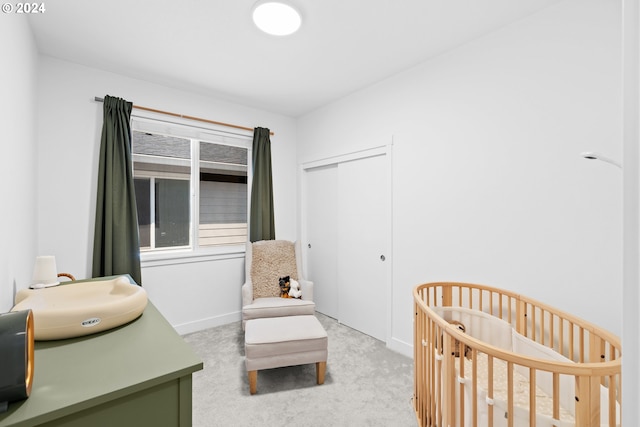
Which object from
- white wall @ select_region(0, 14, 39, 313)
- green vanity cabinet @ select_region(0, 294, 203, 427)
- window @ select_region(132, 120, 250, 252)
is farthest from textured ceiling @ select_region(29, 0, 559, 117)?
green vanity cabinet @ select_region(0, 294, 203, 427)

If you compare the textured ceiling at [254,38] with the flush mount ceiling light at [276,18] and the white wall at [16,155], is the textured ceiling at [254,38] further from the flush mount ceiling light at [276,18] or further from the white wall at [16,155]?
the white wall at [16,155]

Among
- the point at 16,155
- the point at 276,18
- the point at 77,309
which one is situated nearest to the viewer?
the point at 77,309

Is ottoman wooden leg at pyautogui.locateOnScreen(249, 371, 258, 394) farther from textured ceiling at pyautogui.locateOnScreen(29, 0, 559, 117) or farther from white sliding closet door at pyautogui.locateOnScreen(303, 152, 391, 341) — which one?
textured ceiling at pyautogui.locateOnScreen(29, 0, 559, 117)

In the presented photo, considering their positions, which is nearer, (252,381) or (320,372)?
(252,381)

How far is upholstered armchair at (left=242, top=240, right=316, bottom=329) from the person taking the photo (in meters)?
2.69

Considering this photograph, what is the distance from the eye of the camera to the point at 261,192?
3.47 metres

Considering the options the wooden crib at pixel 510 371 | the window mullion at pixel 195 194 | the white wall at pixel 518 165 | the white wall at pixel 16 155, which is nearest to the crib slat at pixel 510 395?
the wooden crib at pixel 510 371

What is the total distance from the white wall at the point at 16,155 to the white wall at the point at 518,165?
251 centimetres

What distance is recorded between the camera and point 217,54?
7.75ft

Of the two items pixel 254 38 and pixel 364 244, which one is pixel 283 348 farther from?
pixel 254 38

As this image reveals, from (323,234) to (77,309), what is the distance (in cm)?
269

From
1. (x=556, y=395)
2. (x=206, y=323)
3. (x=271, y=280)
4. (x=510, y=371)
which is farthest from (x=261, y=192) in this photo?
(x=556, y=395)

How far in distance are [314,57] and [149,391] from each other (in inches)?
94.4

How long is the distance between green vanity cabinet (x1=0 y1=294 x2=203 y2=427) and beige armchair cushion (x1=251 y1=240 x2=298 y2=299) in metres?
2.05
